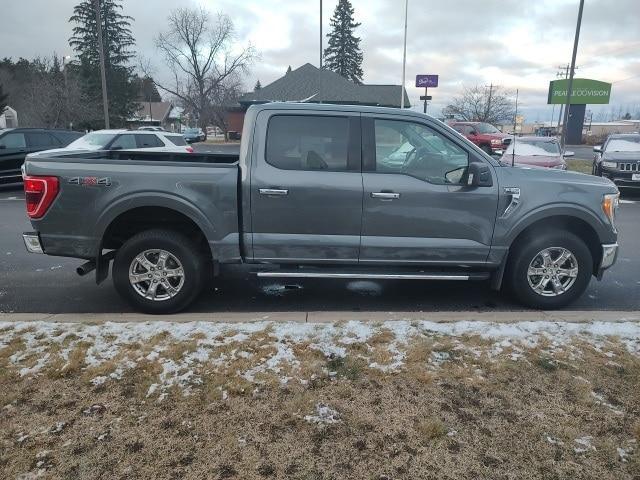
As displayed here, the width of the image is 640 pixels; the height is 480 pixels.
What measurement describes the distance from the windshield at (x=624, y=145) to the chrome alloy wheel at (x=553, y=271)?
11.1 metres

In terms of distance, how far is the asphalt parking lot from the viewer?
5.04 metres

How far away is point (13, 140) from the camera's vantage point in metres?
13.3

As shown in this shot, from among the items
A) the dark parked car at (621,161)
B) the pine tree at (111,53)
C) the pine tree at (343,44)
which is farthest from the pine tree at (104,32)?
the dark parked car at (621,161)

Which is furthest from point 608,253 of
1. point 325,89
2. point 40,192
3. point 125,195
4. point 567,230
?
point 325,89

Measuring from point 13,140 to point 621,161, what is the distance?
16285mm

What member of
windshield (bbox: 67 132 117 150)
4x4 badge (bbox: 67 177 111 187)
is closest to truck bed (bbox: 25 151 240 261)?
4x4 badge (bbox: 67 177 111 187)

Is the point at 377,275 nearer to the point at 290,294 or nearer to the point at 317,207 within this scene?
the point at 317,207

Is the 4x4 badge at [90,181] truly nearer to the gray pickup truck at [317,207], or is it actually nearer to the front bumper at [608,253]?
the gray pickup truck at [317,207]

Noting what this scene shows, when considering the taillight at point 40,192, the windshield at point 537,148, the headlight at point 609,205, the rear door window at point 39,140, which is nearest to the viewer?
the taillight at point 40,192

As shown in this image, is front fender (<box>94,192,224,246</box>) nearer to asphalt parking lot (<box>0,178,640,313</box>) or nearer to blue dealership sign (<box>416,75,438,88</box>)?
asphalt parking lot (<box>0,178,640,313</box>)

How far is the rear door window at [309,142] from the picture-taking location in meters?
4.61

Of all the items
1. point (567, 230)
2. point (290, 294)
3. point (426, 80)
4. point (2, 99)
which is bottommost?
point (290, 294)

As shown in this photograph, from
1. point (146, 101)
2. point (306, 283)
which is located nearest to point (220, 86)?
point (146, 101)

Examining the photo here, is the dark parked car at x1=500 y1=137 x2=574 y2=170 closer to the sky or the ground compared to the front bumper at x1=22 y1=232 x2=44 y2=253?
closer to the sky
